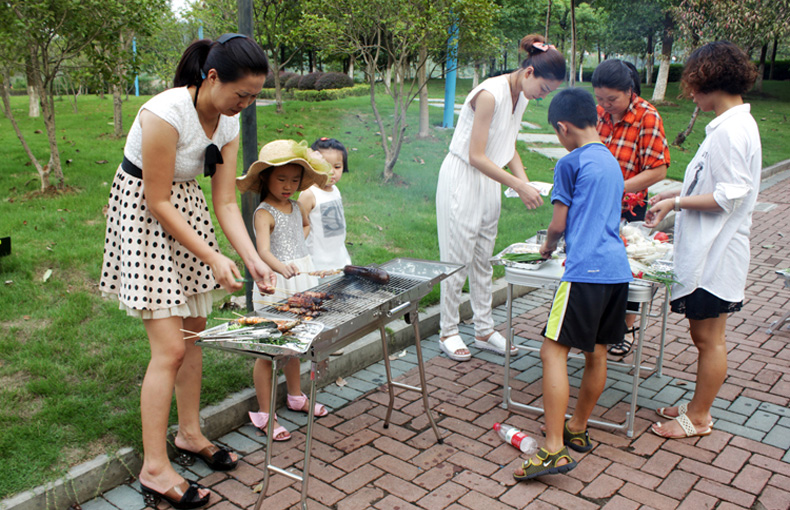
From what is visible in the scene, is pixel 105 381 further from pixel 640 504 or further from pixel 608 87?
pixel 608 87

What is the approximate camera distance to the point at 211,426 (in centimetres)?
351

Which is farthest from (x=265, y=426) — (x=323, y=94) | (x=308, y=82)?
(x=308, y=82)

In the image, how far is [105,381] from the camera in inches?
142

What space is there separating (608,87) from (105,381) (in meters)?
3.63

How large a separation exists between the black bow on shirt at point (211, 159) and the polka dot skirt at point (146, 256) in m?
0.15

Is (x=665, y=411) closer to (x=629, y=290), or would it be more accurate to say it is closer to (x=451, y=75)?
(x=629, y=290)

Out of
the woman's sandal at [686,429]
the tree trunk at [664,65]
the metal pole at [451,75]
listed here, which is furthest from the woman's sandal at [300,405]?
the tree trunk at [664,65]

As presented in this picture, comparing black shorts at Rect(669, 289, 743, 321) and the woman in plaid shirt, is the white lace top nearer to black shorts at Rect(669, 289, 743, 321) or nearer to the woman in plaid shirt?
the woman in plaid shirt

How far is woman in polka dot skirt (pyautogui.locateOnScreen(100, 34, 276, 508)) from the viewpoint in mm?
2623

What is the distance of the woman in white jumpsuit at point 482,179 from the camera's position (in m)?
4.05

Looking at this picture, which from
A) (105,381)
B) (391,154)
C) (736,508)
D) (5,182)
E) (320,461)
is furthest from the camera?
(391,154)

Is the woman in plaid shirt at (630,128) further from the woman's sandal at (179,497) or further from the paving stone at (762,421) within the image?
the woman's sandal at (179,497)

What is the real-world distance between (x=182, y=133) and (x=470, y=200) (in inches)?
90.1

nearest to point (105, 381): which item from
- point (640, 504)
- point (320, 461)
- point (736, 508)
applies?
point (320, 461)
